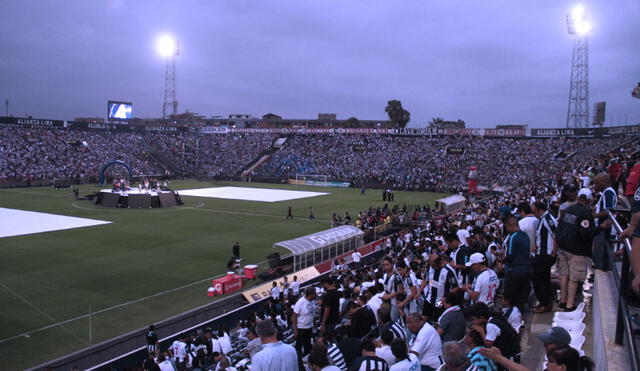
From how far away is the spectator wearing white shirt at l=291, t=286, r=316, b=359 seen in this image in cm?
820


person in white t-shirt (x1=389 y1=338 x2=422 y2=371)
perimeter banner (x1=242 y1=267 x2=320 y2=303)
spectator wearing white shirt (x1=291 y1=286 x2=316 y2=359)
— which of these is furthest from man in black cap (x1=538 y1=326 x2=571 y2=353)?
perimeter banner (x1=242 y1=267 x2=320 y2=303)

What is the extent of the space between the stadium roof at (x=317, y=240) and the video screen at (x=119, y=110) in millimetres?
68423

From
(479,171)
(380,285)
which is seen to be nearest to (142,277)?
(380,285)

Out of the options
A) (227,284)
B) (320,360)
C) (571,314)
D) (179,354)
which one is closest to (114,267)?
(227,284)

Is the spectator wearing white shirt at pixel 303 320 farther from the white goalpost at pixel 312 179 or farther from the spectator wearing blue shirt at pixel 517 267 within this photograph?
the white goalpost at pixel 312 179

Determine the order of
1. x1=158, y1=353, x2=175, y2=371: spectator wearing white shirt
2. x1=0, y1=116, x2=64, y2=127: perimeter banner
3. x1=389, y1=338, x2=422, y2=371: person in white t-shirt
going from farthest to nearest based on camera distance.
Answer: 1. x1=0, y1=116, x2=64, y2=127: perimeter banner
2. x1=158, y1=353, x2=175, y2=371: spectator wearing white shirt
3. x1=389, y1=338, x2=422, y2=371: person in white t-shirt

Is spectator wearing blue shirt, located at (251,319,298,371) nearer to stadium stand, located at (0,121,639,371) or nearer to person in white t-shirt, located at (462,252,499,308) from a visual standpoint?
stadium stand, located at (0,121,639,371)

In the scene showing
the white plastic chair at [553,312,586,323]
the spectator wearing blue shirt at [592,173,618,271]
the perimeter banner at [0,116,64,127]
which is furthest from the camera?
the perimeter banner at [0,116,64,127]

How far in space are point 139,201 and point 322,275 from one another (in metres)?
26.1

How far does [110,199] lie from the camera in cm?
3969

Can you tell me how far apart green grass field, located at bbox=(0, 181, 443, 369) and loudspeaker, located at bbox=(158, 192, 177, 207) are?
63.4 inches

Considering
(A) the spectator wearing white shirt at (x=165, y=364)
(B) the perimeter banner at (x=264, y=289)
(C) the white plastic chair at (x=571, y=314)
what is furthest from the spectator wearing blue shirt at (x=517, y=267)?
(B) the perimeter banner at (x=264, y=289)

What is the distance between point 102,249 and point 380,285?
18.9 metres

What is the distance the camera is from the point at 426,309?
768 cm
